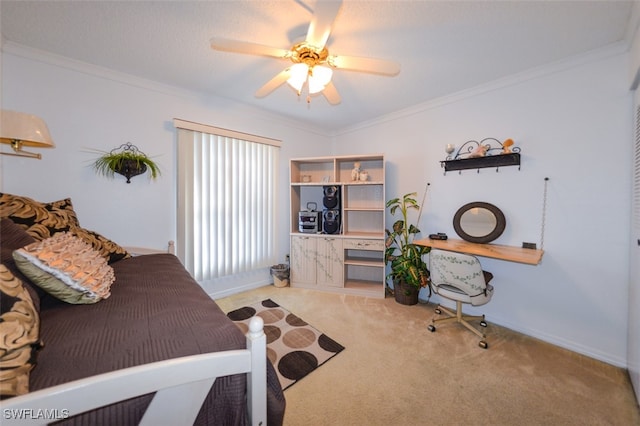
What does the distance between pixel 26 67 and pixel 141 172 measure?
41.9 inches

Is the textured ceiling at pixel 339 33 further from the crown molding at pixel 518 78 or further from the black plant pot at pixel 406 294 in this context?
the black plant pot at pixel 406 294

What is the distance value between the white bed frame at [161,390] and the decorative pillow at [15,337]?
110 mm

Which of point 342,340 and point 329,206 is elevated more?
point 329,206

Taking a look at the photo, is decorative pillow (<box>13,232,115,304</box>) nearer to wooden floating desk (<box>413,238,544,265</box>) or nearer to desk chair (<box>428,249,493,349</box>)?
desk chair (<box>428,249,493,349</box>)

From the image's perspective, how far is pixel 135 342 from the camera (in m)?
0.77

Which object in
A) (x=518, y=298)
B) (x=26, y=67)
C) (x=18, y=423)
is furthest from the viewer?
(x=518, y=298)

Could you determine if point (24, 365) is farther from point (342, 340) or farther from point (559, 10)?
point (559, 10)

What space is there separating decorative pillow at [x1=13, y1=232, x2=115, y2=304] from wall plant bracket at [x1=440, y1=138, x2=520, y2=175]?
308 centimetres

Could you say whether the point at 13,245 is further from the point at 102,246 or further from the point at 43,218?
the point at 102,246

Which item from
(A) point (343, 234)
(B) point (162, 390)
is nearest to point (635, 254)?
(A) point (343, 234)

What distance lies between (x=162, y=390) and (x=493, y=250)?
7.97 feet

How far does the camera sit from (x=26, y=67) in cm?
187

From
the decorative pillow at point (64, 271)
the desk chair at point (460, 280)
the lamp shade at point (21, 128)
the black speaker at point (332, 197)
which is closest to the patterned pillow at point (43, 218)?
the decorative pillow at point (64, 271)

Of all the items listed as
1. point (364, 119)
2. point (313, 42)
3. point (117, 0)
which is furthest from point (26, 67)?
point (364, 119)
